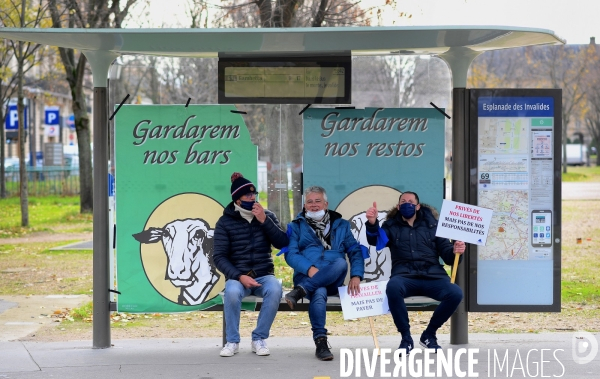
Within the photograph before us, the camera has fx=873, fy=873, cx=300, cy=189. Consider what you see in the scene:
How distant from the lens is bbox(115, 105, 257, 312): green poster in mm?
7461

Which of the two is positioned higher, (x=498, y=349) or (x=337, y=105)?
(x=337, y=105)

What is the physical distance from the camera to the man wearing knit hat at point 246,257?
276 inches

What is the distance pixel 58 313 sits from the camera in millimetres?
9922

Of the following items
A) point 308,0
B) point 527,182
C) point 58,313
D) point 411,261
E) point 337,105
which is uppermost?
point 308,0

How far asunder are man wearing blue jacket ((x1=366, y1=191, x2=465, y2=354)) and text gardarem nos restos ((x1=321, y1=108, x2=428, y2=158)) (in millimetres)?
510

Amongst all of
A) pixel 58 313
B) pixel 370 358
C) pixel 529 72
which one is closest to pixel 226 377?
pixel 370 358

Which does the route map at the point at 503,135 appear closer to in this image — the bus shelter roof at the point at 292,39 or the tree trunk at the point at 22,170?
the bus shelter roof at the point at 292,39

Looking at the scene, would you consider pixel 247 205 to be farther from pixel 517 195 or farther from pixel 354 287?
pixel 517 195

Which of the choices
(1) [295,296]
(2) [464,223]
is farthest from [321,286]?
(2) [464,223]

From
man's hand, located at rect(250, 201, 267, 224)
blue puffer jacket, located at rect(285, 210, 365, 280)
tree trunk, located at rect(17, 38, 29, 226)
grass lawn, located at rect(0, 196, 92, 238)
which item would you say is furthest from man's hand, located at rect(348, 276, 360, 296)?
tree trunk, located at rect(17, 38, 29, 226)

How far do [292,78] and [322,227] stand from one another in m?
1.30

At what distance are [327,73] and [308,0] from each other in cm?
996

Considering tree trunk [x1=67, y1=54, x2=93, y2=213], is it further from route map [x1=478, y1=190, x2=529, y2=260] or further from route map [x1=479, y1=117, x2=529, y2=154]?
route map [x1=478, y1=190, x2=529, y2=260]

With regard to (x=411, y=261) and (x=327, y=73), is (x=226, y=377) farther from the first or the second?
(x=327, y=73)
